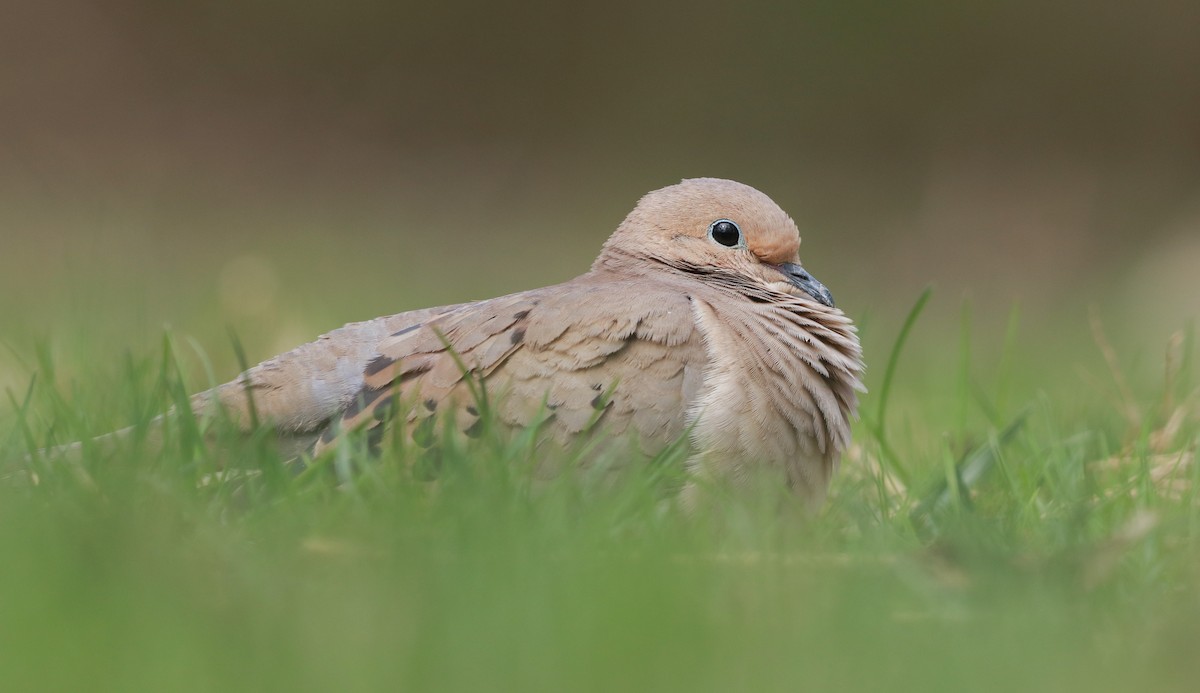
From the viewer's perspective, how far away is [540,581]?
2232mm

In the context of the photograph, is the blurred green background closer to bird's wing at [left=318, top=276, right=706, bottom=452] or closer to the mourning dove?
the mourning dove

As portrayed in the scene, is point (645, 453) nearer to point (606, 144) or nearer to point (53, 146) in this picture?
point (606, 144)

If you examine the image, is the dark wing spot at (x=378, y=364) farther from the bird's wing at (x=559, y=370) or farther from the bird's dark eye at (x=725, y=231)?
the bird's dark eye at (x=725, y=231)

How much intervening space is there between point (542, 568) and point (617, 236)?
2.04 meters

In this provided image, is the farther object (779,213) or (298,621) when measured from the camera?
(779,213)

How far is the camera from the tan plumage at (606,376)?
3232mm

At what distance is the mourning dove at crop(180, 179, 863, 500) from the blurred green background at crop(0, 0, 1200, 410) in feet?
20.3

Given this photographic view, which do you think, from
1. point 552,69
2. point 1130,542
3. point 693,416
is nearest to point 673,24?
point 552,69

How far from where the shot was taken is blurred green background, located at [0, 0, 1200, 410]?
1044cm

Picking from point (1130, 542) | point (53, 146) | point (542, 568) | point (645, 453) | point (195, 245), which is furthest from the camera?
point (53, 146)

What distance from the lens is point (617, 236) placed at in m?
4.19

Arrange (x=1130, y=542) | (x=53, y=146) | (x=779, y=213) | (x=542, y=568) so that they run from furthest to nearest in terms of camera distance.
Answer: (x=53, y=146) → (x=779, y=213) → (x=1130, y=542) → (x=542, y=568)

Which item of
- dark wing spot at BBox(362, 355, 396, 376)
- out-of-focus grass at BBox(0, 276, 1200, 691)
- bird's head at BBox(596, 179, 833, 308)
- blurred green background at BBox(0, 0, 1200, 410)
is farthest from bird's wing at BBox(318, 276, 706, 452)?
blurred green background at BBox(0, 0, 1200, 410)

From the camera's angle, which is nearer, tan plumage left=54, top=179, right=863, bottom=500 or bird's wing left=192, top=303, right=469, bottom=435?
tan plumage left=54, top=179, right=863, bottom=500
